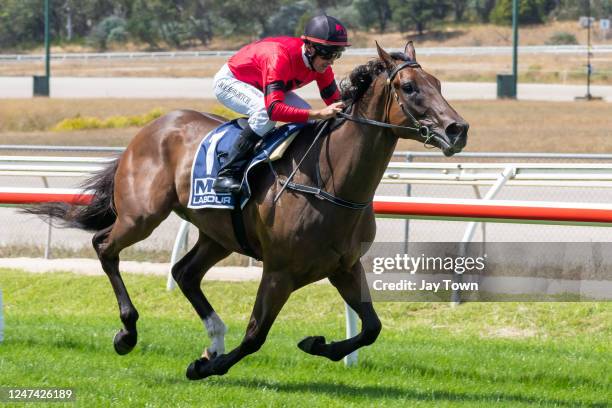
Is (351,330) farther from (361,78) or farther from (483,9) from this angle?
(483,9)

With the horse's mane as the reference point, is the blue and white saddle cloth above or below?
below

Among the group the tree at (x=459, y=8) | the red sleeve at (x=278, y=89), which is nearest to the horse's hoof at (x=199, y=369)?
the red sleeve at (x=278, y=89)

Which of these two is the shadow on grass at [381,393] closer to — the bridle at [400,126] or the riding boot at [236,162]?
the riding boot at [236,162]

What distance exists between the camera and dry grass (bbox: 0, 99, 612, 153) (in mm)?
22328

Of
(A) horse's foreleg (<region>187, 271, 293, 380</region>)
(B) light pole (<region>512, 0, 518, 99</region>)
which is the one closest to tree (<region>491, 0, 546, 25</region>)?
(B) light pole (<region>512, 0, 518, 99</region>)

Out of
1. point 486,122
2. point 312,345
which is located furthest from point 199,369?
point 486,122

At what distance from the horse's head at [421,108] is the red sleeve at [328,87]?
0.63 m

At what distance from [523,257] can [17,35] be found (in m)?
62.2

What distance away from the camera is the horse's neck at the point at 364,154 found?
547 cm

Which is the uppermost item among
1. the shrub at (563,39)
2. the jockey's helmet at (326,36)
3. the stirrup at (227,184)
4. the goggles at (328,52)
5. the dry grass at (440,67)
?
the jockey's helmet at (326,36)

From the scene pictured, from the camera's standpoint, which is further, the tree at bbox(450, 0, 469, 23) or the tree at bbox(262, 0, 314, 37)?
the tree at bbox(262, 0, 314, 37)

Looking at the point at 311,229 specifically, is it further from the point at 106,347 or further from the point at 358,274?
the point at 106,347

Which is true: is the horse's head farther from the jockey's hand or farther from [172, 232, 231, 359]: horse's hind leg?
[172, 232, 231, 359]: horse's hind leg

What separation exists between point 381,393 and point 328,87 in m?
1.69
